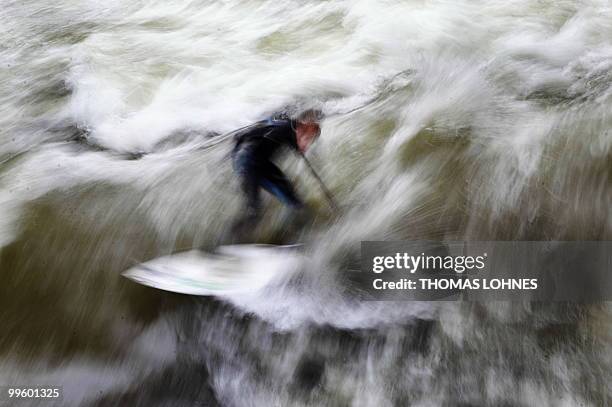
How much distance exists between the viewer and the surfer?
4.46 feet

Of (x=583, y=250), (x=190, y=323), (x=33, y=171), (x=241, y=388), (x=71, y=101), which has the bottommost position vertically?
(x=241, y=388)

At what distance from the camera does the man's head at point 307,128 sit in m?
1.41

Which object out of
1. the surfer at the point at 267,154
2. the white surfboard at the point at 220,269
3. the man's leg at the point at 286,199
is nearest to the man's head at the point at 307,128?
the surfer at the point at 267,154

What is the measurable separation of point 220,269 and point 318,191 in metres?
0.39

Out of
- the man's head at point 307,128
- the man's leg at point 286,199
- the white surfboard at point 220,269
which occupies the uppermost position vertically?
the man's head at point 307,128

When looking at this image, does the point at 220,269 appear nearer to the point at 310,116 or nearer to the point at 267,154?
the point at 267,154

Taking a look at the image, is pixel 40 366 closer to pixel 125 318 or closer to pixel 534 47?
pixel 125 318

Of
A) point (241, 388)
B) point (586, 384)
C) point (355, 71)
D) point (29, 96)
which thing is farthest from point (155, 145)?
point (586, 384)

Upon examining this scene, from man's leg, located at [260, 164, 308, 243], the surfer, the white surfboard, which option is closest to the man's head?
the surfer

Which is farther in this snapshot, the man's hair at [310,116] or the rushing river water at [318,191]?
the man's hair at [310,116]

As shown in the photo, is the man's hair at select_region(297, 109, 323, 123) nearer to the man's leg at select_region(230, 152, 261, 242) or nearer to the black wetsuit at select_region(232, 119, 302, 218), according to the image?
the black wetsuit at select_region(232, 119, 302, 218)

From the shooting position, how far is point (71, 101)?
1.51 m

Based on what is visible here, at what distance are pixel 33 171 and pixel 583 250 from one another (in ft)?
5.69

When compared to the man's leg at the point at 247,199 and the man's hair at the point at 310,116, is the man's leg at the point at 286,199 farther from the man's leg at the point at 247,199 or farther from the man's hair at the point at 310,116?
the man's hair at the point at 310,116
